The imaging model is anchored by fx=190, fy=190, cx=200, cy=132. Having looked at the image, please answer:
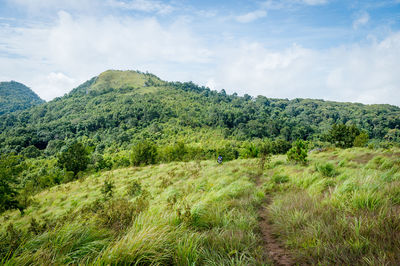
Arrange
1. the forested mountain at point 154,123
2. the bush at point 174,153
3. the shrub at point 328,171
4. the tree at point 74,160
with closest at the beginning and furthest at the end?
the shrub at point 328,171 < the tree at point 74,160 < the bush at point 174,153 < the forested mountain at point 154,123

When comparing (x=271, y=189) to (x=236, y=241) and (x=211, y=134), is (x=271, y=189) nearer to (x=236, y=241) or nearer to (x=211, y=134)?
(x=236, y=241)

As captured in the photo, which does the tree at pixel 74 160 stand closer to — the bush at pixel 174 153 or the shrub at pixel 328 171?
the bush at pixel 174 153

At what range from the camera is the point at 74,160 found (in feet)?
103

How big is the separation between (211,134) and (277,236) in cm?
8586

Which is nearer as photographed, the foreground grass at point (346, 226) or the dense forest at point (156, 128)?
the foreground grass at point (346, 226)

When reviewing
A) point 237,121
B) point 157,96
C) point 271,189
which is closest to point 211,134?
point 237,121

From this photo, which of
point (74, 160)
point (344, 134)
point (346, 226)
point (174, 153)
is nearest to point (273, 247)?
point (346, 226)

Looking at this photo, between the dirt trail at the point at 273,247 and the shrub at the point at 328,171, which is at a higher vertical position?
the shrub at the point at 328,171

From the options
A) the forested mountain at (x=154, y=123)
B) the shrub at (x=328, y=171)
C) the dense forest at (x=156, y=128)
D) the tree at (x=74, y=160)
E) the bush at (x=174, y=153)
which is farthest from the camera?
the forested mountain at (x=154, y=123)

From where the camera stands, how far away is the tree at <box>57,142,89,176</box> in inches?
1228

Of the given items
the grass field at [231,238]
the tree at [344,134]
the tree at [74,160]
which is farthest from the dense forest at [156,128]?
the grass field at [231,238]

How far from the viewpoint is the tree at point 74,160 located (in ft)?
102

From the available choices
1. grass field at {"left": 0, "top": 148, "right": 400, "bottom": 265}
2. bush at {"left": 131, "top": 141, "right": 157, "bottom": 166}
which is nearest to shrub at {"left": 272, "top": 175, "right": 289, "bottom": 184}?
grass field at {"left": 0, "top": 148, "right": 400, "bottom": 265}

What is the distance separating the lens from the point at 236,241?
2594 mm
